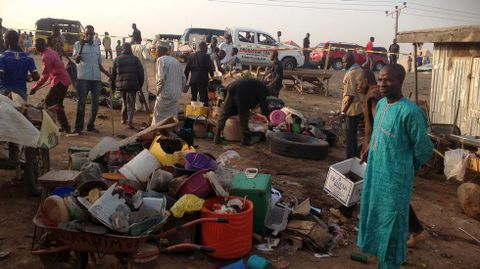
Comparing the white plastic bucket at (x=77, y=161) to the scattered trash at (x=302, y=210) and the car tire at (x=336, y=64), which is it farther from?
the car tire at (x=336, y=64)

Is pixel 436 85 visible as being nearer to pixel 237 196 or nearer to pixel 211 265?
pixel 237 196

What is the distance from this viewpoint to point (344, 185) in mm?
5523

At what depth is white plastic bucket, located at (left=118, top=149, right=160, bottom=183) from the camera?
5.57m

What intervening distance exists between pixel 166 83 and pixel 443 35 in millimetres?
6094

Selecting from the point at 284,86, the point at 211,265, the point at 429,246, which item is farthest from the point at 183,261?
the point at 284,86

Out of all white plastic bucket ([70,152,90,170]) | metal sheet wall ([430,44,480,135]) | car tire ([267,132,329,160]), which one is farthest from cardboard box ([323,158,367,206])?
metal sheet wall ([430,44,480,135])

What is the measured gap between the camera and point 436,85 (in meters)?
10.6

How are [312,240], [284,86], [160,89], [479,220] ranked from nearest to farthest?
[312,240], [479,220], [160,89], [284,86]

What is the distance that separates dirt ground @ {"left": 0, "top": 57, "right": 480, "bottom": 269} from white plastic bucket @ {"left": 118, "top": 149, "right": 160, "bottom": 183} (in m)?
1.23

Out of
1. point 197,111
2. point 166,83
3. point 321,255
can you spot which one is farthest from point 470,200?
point 197,111

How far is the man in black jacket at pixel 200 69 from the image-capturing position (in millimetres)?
11219

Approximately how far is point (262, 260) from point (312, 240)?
881 mm

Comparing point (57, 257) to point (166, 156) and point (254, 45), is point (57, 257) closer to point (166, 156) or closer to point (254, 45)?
point (166, 156)

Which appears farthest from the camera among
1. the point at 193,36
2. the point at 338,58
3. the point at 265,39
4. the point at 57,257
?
the point at 338,58
